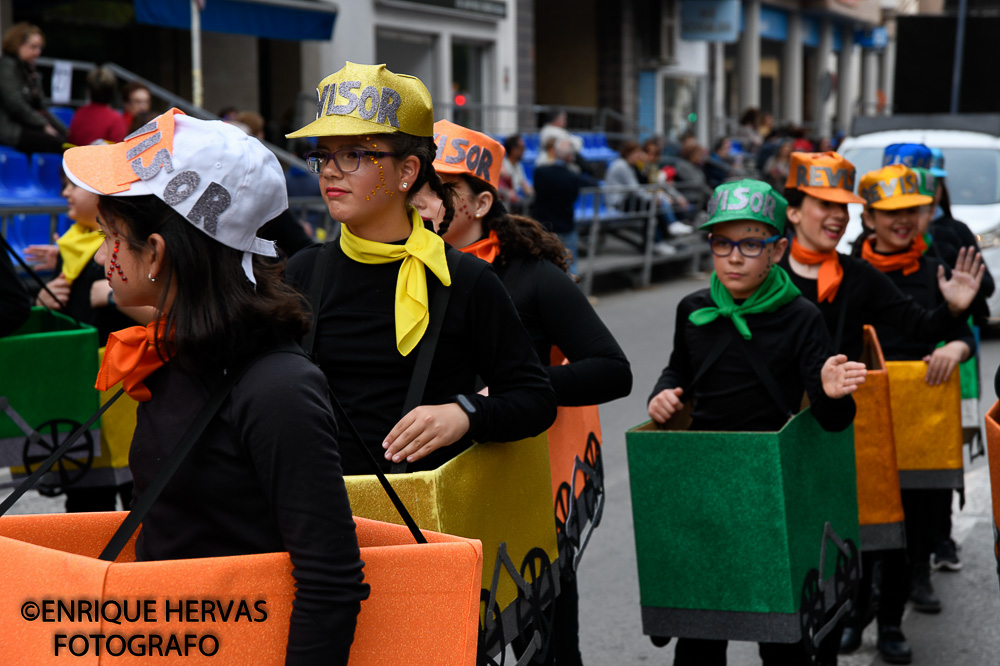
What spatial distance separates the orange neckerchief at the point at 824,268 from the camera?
4.32 meters

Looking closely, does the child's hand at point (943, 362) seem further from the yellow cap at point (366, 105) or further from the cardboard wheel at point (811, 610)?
the yellow cap at point (366, 105)

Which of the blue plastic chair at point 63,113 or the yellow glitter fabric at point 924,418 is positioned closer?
the yellow glitter fabric at point 924,418

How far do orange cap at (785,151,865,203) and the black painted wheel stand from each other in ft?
7.27

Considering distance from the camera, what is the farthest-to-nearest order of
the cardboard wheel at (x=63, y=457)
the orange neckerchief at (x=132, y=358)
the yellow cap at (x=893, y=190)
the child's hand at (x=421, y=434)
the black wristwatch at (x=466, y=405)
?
1. the yellow cap at (x=893, y=190)
2. the cardboard wheel at (x=63, y=457)
3. the black wristwatch at (x=466, y=405)
4. the child's hand at (x=421, y=434)
5. the orange neckerchief at (x=132, y=358)

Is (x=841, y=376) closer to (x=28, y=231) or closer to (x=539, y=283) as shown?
(x=539, y=283)

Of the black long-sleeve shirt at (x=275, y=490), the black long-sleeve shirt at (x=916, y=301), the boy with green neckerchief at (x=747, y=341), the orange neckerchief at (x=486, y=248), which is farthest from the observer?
the black long-sleeve shirt at (x=916, y=301)

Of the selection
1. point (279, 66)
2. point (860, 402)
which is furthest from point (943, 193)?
point (279, 66)

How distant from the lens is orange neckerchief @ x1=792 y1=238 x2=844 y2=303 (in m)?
4.32

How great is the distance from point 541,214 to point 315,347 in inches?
439

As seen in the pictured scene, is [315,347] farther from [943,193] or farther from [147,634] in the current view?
[943,193]

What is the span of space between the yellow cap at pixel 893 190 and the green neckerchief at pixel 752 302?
147 cm

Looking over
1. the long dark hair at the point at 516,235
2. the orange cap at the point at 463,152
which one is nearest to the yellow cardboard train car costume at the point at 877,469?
the long dark hair at the point at 516,235

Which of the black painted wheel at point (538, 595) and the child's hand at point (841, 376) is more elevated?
the child's hand at point (841, 376)

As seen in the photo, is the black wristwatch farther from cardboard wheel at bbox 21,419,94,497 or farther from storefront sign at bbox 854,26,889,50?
storefront sign at bbox 854,26,889,50
